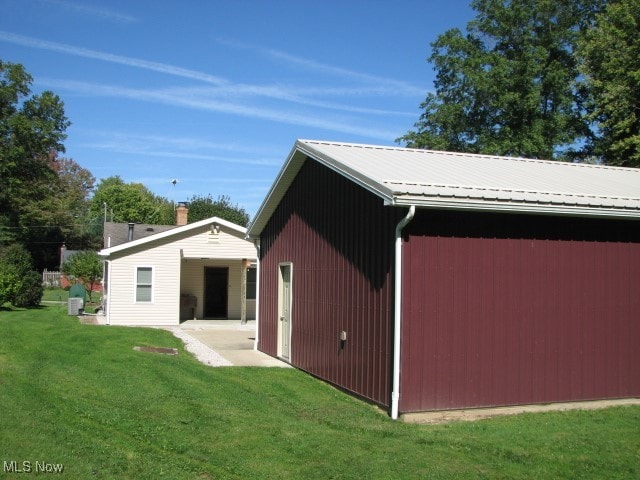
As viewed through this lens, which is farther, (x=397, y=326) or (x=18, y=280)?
(x=18, y=280)

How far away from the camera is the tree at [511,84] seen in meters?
28.9

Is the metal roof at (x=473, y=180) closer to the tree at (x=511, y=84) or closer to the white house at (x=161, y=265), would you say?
the white house at (x=161, y=265)

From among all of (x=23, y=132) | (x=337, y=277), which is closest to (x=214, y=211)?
(x=23, y=132)

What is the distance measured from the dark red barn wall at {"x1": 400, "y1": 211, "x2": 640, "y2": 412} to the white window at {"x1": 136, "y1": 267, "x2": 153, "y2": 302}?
635 inches

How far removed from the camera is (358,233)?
1055cm

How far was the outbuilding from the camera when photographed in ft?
29.8

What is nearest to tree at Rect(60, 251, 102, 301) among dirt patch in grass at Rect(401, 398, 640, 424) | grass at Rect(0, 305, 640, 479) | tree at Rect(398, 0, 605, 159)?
tree at Rect(398, 0, 605, 159)

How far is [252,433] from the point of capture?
24.9 ft

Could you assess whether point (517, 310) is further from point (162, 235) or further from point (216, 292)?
point (216, 292)

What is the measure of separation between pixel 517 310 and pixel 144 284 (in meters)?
16.5

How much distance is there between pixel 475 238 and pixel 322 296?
356cm

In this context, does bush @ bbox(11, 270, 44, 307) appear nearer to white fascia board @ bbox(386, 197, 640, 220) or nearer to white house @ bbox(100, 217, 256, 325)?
white house @ bbox(100, 217, 256, 325)

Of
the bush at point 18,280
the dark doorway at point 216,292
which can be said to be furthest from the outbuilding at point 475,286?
the bush at point 18,280

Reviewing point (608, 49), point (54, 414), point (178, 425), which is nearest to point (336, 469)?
point (178, 425)
